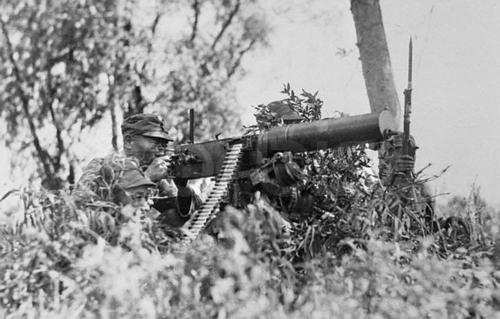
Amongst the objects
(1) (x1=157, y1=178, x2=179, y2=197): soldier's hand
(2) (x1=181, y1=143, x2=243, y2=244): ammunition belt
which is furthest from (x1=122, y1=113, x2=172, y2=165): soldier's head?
(2) (x1=181, y1=143, x2=243, y2=244): ammunition belt

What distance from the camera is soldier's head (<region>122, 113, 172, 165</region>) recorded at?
21.1 ft

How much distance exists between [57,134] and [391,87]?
758cm

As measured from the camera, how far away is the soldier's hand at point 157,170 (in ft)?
20.4

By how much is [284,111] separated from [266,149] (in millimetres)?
810

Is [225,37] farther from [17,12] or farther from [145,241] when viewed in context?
[145,241]

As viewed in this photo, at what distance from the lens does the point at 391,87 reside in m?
9.55

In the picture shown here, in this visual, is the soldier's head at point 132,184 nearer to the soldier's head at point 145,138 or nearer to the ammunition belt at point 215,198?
the ammunition belt at point 215,198

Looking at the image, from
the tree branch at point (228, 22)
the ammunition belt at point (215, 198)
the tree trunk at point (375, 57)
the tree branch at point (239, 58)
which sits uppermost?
the tree branch at point (228, 22)

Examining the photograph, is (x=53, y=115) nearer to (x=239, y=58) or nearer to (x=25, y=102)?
(x=25, y=102)

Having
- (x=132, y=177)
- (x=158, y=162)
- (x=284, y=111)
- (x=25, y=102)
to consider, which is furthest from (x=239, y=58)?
(x=132, y=177)

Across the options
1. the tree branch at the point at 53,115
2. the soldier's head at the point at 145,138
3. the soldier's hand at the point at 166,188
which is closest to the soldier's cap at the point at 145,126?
the soldier's head at the point at 145,138

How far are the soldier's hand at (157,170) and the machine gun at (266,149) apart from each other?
0.18 meters

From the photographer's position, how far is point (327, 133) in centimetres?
579

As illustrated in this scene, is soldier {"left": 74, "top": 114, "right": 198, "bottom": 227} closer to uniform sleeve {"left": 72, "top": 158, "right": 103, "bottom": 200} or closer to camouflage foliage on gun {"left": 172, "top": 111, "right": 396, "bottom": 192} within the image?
camouflage foliage on gun {"left": 172, "top": 111, "right": 396, "bottom": 192}
